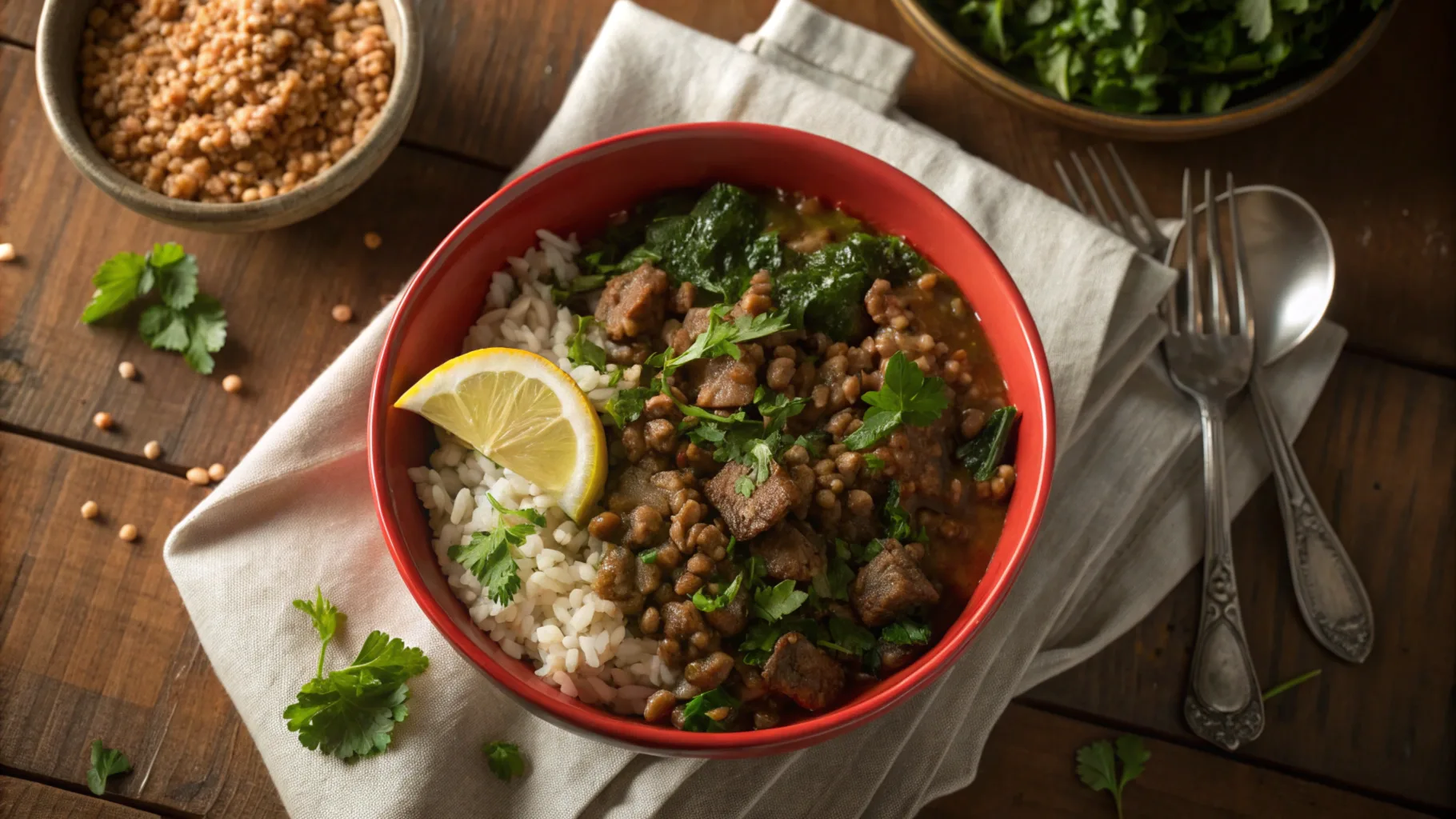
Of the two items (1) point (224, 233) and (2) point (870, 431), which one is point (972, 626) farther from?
(1) point (224, 233)

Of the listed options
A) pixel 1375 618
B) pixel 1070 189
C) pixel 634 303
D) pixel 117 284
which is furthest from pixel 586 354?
pixel 1375 618

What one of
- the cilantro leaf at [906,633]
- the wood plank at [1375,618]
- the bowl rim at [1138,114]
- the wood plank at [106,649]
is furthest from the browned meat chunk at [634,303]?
the wood plank at [1375,618]

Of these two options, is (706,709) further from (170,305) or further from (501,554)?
(170,305)

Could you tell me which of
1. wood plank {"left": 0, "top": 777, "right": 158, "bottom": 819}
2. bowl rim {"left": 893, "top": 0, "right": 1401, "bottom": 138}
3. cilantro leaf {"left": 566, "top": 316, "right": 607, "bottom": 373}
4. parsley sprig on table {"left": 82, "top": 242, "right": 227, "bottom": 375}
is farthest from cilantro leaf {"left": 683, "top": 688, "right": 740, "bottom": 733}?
bowl rim {"left": 893, "top": 0, "right": 1401, "bottom": 138}

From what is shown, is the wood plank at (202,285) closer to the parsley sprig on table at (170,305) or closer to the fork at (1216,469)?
the parsley sprig on table at (170,305)

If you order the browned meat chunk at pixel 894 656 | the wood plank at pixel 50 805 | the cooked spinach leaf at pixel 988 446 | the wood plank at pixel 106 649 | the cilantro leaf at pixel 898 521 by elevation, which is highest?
the cooked spinach leaf at pixel 988 446

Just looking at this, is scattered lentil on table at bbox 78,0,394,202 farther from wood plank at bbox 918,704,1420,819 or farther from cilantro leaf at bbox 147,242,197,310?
wood plank at bbox 918,704,1420,819
